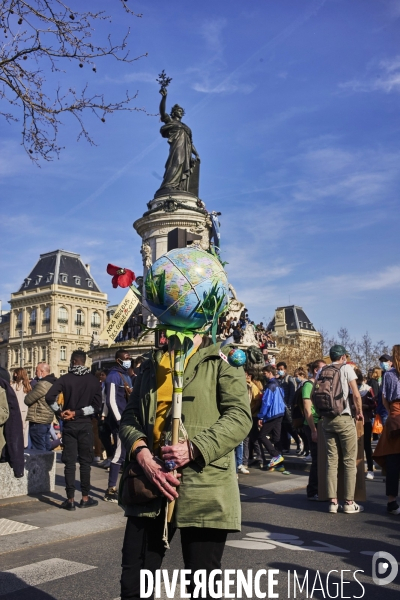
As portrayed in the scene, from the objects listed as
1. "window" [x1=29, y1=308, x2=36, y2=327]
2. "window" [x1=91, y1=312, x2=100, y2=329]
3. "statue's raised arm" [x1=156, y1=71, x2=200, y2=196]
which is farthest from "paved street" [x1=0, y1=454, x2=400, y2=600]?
"window" [x1=29, y1=308, x2=36, y2=327]

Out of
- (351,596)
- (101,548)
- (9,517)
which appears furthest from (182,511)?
(9,517)

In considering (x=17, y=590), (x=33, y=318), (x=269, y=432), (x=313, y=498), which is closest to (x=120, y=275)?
(x=17, y=590)

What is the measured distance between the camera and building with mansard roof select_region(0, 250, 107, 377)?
90000 mm

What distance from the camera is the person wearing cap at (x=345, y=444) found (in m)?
7.68

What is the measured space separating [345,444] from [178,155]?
23674mm

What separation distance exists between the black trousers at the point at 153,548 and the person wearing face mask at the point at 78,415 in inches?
190

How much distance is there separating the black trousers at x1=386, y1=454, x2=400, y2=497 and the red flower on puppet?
4.10m

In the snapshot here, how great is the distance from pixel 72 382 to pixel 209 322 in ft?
17.0

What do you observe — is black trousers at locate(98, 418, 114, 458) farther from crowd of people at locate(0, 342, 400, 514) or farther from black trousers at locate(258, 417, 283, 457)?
black trousers at locate(258, 417, 283, 457)

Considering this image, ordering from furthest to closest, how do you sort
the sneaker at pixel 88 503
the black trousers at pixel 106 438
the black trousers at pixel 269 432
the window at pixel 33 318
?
the window at pixel 33 318 < the black trousers at pixel 106 438 < the black trousers at pixel 269 432 < the sneaker at pixel 88 503

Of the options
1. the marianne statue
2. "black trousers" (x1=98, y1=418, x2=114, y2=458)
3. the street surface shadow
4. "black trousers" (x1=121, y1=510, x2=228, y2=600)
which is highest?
the marianne statue

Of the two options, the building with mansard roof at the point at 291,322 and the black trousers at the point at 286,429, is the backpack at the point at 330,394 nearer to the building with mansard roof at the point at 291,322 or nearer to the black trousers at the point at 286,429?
the black trousers at the point at 286,429

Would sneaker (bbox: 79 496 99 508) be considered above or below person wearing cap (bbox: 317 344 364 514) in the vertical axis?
below

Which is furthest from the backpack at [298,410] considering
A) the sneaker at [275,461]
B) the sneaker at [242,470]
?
the sneaker at [242,470]
